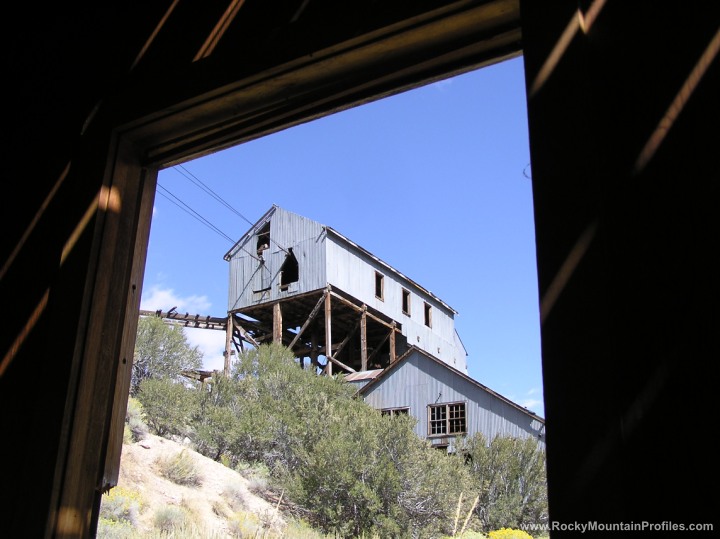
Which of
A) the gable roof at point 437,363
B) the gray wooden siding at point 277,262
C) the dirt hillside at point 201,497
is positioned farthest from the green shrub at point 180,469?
the gray wooden siding at point 277,262

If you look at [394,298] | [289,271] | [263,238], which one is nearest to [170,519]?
[289,271]

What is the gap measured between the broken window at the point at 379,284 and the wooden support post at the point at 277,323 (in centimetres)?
387

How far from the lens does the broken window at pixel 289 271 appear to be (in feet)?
90.0

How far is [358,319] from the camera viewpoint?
2902 cm

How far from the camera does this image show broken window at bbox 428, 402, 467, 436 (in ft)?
74.8

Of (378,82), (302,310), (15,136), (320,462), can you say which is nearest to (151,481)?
(320,462)

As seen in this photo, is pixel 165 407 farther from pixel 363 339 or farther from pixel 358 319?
pixel 358 319

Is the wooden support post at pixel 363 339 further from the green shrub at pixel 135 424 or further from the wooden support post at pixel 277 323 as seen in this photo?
the green shrub at pixel 135 424

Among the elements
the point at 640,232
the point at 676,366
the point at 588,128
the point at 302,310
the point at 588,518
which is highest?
the point at 302,310

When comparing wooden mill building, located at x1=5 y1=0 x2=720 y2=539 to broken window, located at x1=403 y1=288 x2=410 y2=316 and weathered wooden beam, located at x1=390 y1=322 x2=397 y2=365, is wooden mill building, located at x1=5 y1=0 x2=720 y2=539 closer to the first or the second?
weathered wooden beam, located at x1=390 y1=322 x2=397 y2=365

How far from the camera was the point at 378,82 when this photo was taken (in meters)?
2.07

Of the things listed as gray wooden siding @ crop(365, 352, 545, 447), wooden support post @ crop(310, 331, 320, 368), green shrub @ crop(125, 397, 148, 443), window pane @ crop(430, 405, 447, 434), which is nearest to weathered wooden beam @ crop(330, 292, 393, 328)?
wooden support post @ crop(310, 331, 320, 368)

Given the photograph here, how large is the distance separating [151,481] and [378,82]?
39.7 feet

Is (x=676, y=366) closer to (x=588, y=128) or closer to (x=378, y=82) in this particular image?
(x=588, y=128)
